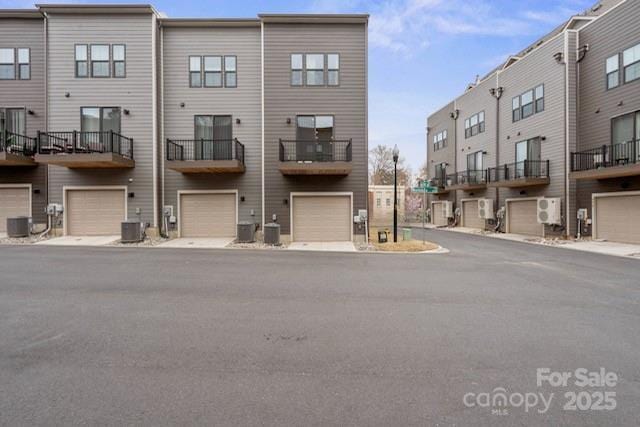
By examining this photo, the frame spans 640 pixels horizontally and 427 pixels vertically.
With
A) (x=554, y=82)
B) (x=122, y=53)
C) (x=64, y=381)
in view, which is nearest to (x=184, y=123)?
(x=122, y=53)

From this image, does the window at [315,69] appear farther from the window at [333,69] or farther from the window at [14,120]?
the window at [14,120]

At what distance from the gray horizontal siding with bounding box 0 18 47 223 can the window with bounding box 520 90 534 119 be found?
25.9 m

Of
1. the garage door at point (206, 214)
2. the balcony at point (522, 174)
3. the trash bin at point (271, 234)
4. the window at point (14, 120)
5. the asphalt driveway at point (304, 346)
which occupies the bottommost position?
the asphalt driveway at point (304, 346)

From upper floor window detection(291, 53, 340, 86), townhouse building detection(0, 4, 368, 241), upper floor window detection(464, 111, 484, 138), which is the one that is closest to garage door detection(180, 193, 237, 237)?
townhouse building detection(0, 4, 368, 241)

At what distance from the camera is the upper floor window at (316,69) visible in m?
15.3

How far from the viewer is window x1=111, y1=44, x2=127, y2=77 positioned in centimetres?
1522

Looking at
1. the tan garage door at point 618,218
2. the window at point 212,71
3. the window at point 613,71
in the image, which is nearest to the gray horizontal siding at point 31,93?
the window at point 212,71

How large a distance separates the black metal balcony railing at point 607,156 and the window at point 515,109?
202 inches

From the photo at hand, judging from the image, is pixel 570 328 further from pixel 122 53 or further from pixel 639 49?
pixel 122 53

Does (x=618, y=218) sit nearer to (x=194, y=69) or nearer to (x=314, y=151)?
(x=314, y=151)

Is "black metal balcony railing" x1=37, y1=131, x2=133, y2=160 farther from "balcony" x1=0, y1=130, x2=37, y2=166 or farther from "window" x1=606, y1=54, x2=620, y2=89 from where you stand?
"window" x1=606, y1=54, x2=620, y2=89

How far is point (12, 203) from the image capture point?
15820mm

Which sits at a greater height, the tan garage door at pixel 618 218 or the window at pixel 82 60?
the window at pixel 82 60

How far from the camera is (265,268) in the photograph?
8750mm
